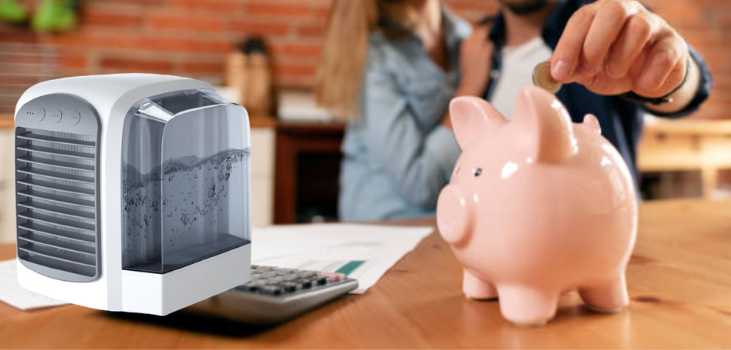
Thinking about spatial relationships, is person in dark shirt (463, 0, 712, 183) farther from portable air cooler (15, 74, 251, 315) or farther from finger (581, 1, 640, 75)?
portable air cooler (15, 74, 251, 315)

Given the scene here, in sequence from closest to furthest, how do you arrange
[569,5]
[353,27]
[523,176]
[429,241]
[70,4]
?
[523,176], [429,241], [569,5], [353,27], [70,4]

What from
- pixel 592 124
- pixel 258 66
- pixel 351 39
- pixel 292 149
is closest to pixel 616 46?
pixel 592 124

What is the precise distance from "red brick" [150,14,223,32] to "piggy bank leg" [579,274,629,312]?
2248mm

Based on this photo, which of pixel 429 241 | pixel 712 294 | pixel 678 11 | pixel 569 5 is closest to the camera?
pixel 712 294

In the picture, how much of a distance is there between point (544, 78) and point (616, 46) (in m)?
0.08

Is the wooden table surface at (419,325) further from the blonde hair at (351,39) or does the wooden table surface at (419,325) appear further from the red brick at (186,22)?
the red brick at (186,22)

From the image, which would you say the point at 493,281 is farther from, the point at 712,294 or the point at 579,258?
the point at 712,294

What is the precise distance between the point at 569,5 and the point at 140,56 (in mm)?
1751

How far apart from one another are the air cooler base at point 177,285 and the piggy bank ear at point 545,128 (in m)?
0.24

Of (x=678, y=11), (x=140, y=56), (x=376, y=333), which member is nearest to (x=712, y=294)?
(x=376, y=333)

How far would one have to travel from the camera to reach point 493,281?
44 centimetres

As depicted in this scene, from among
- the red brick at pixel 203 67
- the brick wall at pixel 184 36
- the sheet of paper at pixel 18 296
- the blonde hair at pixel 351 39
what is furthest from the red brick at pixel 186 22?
the sheet of paper at pixel 18 296

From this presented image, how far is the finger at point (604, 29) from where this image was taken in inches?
19.6

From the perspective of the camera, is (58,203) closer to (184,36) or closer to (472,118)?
(472,118)
